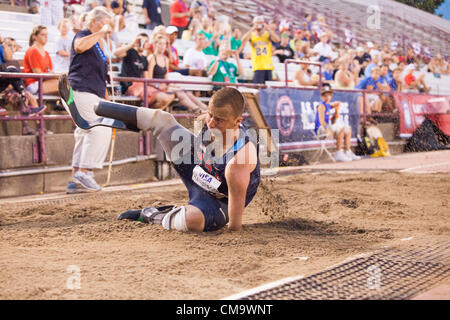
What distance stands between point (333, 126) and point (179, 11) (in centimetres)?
486

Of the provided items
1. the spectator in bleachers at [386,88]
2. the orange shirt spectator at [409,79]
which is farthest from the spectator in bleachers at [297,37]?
the orange shirt spectator at [409,79]

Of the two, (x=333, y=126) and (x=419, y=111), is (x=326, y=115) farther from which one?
(x=419, y=111)

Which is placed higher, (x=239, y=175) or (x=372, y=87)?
(x=372, y=87)

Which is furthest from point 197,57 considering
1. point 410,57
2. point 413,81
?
point 410,57

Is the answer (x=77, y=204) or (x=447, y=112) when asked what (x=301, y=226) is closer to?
(x=77, y=204)

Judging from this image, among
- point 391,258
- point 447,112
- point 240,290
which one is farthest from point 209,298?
point 447,112

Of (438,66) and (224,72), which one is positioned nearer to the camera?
(224,72)

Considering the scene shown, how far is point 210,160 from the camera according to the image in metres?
4.55

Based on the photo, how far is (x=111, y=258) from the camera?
3742 millimetres

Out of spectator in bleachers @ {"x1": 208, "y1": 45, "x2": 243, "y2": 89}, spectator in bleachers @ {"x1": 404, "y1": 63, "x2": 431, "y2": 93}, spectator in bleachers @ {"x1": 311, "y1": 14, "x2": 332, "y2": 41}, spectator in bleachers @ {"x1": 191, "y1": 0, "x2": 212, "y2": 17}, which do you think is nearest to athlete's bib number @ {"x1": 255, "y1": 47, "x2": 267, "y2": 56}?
spectator in bleachers @ {"x1": 208, "y1": 45, "x2": 243, "y2": 89}

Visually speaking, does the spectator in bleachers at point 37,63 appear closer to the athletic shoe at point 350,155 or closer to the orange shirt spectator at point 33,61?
the orange shirt spectator at point 33,61

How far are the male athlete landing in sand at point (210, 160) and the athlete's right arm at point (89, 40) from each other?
105 inches

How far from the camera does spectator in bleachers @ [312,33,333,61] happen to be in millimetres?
16325

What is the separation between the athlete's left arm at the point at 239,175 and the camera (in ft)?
13.8
